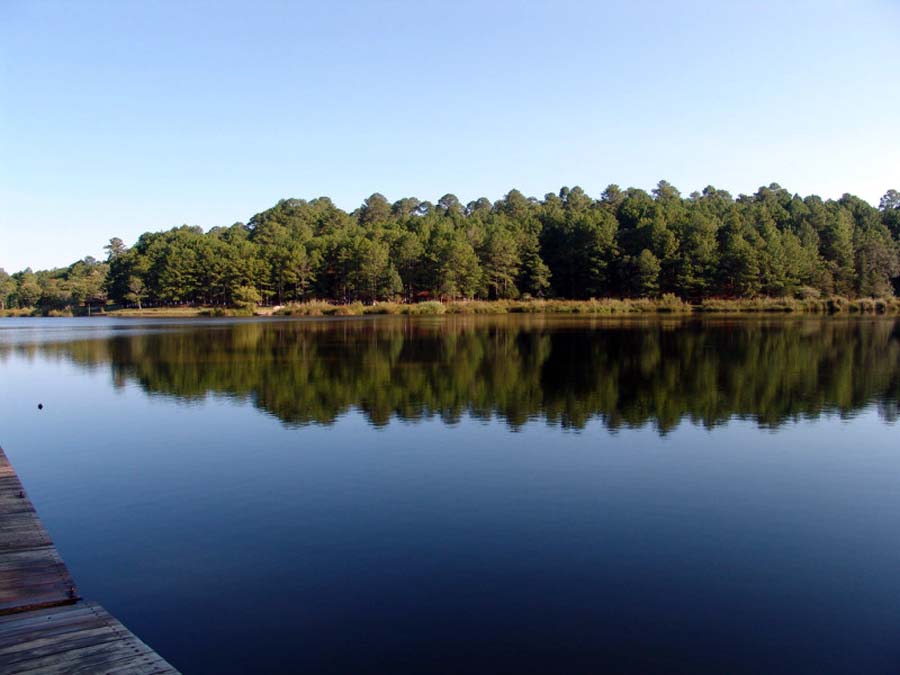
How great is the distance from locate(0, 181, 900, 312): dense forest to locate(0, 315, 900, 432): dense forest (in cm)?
4189

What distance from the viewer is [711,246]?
82062mm

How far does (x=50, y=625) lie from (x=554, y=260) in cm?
8966

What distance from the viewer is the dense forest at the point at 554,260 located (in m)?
81.2

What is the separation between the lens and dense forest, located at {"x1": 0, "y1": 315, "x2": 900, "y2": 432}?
17.4m

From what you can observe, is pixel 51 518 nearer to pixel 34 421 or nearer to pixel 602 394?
pixel 34 421

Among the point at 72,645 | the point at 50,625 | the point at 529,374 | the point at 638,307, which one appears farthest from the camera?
the point at 638,307

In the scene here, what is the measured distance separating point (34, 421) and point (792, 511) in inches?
676

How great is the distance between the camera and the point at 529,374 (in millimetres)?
23844

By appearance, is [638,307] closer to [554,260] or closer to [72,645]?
[554,260]

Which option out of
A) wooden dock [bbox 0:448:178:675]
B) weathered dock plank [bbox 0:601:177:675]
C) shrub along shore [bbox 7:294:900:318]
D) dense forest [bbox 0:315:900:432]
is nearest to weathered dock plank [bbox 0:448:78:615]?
wooden dock [bbox 0:448:178:675]

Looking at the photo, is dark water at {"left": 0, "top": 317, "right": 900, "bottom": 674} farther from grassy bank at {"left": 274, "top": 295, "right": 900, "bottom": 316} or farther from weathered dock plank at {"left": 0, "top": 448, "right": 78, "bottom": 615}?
grassy bank at {"left": 274, "top": 295, "right": 900, "bottom": 316}

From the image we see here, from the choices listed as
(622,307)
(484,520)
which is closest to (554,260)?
(622,307)

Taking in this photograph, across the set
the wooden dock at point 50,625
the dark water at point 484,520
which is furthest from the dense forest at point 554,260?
the wooden dock at point 50,625

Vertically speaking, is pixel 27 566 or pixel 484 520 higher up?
pixel 27 566
